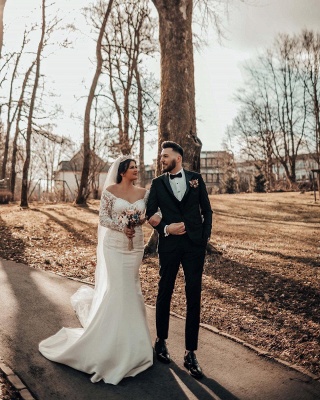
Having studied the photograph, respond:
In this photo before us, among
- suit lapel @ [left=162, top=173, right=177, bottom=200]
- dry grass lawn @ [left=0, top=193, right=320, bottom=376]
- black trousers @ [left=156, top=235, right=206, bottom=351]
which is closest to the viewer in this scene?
black trousers @ [left=156, top=235, right=206, bottom=351]

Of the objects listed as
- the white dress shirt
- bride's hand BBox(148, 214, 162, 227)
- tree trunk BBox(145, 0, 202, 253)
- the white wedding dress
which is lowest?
the white wedding dress

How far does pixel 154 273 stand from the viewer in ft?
28.9

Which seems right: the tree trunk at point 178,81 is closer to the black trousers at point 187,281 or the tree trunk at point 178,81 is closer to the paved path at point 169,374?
the paved path at point 169,374

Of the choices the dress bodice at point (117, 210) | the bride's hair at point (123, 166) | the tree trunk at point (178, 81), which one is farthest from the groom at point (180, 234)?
the tree trunk at point (178, 81)

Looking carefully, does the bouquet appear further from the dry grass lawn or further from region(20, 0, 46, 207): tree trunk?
region(20, 0, 46, 207): tree trunk

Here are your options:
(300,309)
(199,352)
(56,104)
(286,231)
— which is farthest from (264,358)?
(56,104)

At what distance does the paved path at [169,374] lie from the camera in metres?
3.96

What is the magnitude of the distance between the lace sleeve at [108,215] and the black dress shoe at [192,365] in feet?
5.59

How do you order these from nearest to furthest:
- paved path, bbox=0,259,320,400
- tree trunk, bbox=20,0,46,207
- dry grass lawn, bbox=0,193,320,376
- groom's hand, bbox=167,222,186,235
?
paved path, bbox=0,259,320,400 → groom's hand, bbox=167,222,186,235 → dry grass lawn, bbox=0,193,320,376 → tree trunk, bbox=20,0,46,207

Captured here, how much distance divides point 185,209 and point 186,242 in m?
0.40

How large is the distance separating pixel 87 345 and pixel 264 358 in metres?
2.17

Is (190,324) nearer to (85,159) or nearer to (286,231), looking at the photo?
(286,231)

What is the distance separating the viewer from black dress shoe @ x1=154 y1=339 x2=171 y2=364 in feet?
15.5

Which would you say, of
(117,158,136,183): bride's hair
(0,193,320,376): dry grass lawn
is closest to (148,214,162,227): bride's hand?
(117,158,136,183): bride's hair
